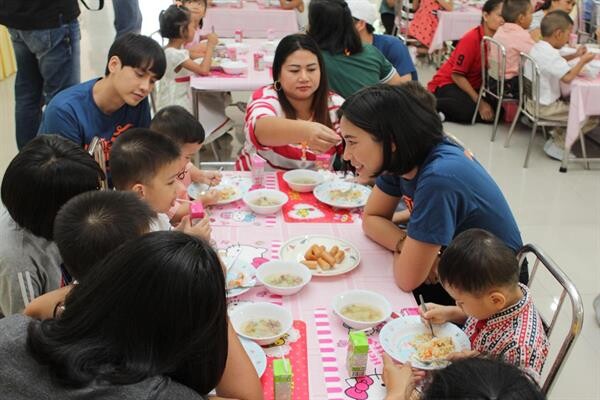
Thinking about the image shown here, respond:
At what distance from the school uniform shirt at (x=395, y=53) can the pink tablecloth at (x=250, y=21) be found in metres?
2.02

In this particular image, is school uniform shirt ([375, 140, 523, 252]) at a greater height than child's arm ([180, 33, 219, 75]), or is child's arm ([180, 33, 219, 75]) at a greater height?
school uniform shirt ([375, 140, 523, 252])

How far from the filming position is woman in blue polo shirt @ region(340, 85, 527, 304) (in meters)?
1.80

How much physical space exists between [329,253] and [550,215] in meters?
2.60

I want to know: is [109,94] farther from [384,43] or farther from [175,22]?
[384,43]

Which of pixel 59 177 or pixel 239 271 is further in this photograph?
pixel 239 271

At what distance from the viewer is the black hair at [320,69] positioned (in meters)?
2.75

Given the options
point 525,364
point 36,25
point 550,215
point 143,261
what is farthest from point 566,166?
point 143,261

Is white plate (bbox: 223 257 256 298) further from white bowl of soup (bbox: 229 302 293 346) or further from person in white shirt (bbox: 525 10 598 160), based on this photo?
person in white shirt (bbox: 525 10 598 160)

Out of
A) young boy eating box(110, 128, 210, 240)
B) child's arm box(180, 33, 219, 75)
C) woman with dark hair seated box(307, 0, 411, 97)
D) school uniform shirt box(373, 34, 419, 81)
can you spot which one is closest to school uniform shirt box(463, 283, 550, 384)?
young boy eating box(110, 128, 210, 240)

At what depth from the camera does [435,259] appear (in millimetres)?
1892

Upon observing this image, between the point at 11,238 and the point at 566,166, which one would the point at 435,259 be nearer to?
the point at 11,238

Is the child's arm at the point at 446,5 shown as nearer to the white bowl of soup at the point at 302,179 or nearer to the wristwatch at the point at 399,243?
the white bowl of soup at the point at 302,179

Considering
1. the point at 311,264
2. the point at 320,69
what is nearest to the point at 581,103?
the point at 320,69

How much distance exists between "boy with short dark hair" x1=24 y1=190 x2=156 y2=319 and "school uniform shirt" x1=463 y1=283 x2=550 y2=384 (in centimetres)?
96
